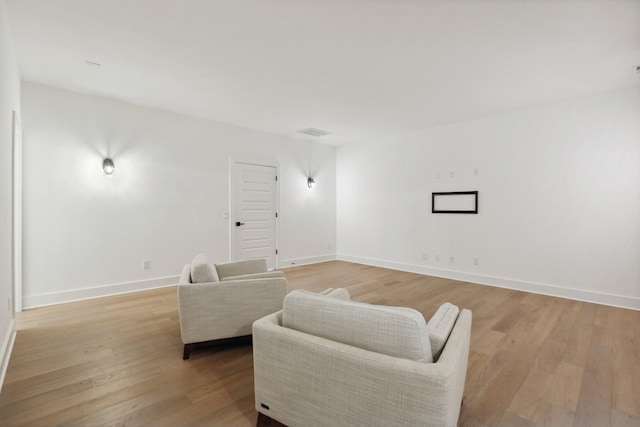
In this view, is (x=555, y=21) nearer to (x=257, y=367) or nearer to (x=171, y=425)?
(x=257, y=367)

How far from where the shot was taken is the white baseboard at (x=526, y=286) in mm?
3903

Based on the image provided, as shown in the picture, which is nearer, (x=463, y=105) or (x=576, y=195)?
(x=576, y=195)

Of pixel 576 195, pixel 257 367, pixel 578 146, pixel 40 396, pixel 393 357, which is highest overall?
pixel 578 146

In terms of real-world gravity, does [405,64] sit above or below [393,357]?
above

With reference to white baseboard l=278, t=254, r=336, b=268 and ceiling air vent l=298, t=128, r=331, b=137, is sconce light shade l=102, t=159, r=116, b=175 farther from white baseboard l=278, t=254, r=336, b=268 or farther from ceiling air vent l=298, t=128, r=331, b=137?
white baseboard l=278, t=254, r=336, b=268

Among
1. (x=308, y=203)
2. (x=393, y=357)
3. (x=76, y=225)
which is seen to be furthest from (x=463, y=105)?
(x=76, y=225)

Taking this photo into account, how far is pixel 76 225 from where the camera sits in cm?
409

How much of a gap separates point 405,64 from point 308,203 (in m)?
4.04

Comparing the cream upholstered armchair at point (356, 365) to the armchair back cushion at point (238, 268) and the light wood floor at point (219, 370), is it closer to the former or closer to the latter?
the light wood floor at point (219, 370)

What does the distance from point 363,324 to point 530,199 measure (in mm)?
4401

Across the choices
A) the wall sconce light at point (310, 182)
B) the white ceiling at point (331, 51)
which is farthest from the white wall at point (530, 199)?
the wall sconce light at point (310, 182)

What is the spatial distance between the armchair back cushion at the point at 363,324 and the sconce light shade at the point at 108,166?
3.94m

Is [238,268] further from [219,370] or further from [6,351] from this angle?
[6,351]

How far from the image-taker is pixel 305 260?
22.1 ft
